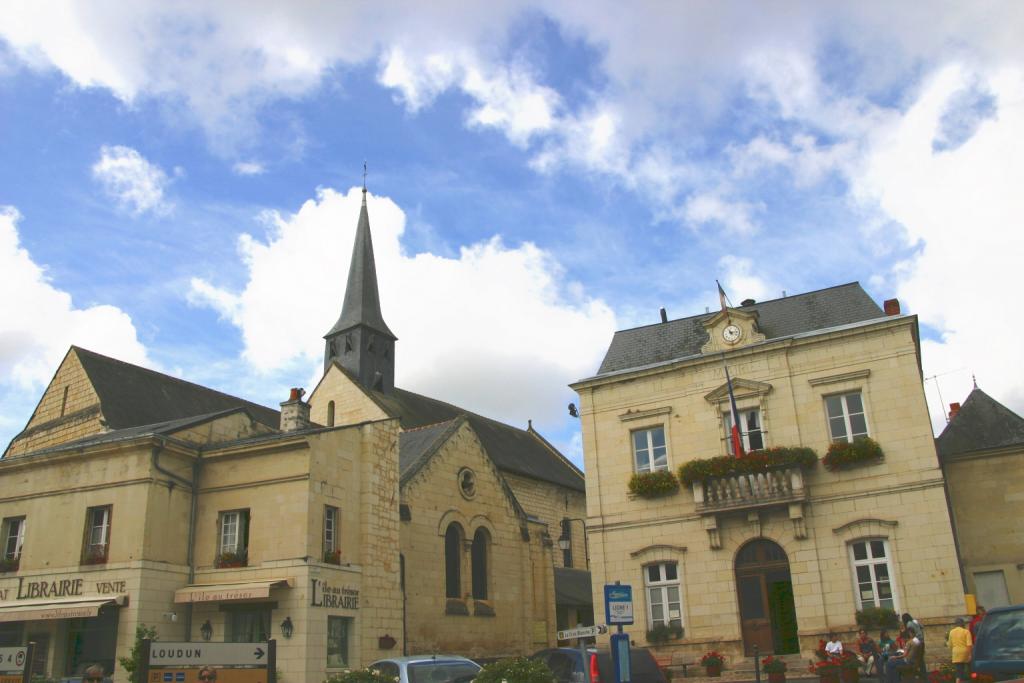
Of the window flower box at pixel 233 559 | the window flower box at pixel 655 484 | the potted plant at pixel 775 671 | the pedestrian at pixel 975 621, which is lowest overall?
the potted plant at pixel 775 671

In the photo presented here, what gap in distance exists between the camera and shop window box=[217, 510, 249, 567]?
19.2 m

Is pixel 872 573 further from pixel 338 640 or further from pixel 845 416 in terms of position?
pixel 338 640

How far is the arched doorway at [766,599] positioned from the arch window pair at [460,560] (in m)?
8.91

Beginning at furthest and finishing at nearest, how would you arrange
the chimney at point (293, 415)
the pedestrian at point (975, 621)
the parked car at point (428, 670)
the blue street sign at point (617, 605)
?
the chimney at point (293, 415)
the pedestrian at point (975, 621)
the parked car at point (428, 670)
the blue street sign at point (617, 605)

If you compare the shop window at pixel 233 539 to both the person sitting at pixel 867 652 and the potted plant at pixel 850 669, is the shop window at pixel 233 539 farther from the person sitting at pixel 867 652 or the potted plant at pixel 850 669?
the person sitting at pixel 867 652

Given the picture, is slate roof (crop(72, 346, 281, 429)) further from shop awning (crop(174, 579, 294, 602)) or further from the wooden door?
the wooden door

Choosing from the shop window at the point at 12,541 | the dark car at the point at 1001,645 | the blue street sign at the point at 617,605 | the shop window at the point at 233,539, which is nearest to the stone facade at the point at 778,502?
the shop window at the point at 233,539

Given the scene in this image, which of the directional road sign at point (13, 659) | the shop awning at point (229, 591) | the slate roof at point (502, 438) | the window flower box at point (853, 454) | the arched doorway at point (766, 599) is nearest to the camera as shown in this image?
the directional road sign at point (13, 659)

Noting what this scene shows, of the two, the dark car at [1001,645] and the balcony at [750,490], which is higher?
the balcony at [750,490]

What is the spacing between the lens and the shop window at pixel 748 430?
65.7ft

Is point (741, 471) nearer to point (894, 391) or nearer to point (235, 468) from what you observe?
point (894, 391)

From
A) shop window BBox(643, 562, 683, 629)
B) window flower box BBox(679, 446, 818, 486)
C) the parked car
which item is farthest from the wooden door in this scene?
the parked car

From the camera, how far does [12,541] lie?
20.6 meters

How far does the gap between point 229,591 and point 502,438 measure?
22.3 meters
